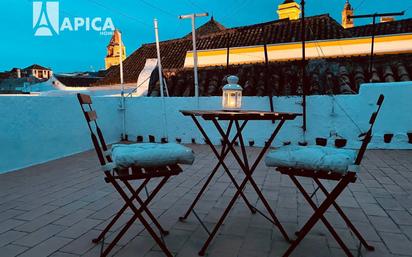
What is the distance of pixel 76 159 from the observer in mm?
5172

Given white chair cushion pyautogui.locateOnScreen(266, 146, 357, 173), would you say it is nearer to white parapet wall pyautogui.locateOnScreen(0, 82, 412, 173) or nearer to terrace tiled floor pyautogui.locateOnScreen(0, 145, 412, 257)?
terrace tiled floor pyautogui.locateOnScreen(0, 145, 412, 257)

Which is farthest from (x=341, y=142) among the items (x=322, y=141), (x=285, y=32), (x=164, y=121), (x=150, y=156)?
(x=285, y=32)

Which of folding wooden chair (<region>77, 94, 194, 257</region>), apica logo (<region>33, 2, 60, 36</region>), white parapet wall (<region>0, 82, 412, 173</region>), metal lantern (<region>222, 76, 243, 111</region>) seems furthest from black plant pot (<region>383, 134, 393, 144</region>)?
apica logo (<region>33, 2, 60, 36</region>)

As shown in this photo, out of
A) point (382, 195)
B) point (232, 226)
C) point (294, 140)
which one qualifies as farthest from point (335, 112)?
point (232, 226)

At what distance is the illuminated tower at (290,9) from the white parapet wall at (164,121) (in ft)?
47.3

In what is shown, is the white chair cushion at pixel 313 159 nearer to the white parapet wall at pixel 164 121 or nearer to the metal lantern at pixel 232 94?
the metal lantern at pixel 232 94

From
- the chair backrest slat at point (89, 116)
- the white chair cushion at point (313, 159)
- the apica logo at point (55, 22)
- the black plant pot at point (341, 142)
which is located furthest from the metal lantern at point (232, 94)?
the apica logo at point (55, 22)

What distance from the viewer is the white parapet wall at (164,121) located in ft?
14.9

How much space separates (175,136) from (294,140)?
2.53 metres

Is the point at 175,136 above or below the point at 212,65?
below

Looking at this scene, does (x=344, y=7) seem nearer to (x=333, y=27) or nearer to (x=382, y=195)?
(x=333, y=27)

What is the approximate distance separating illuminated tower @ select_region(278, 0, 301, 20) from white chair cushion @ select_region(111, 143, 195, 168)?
18.6 metres

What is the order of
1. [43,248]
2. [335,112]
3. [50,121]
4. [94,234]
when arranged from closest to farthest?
[43,248]
[94,234]
[50,121]
[335,112]

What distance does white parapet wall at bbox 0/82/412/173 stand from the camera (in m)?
4.55
